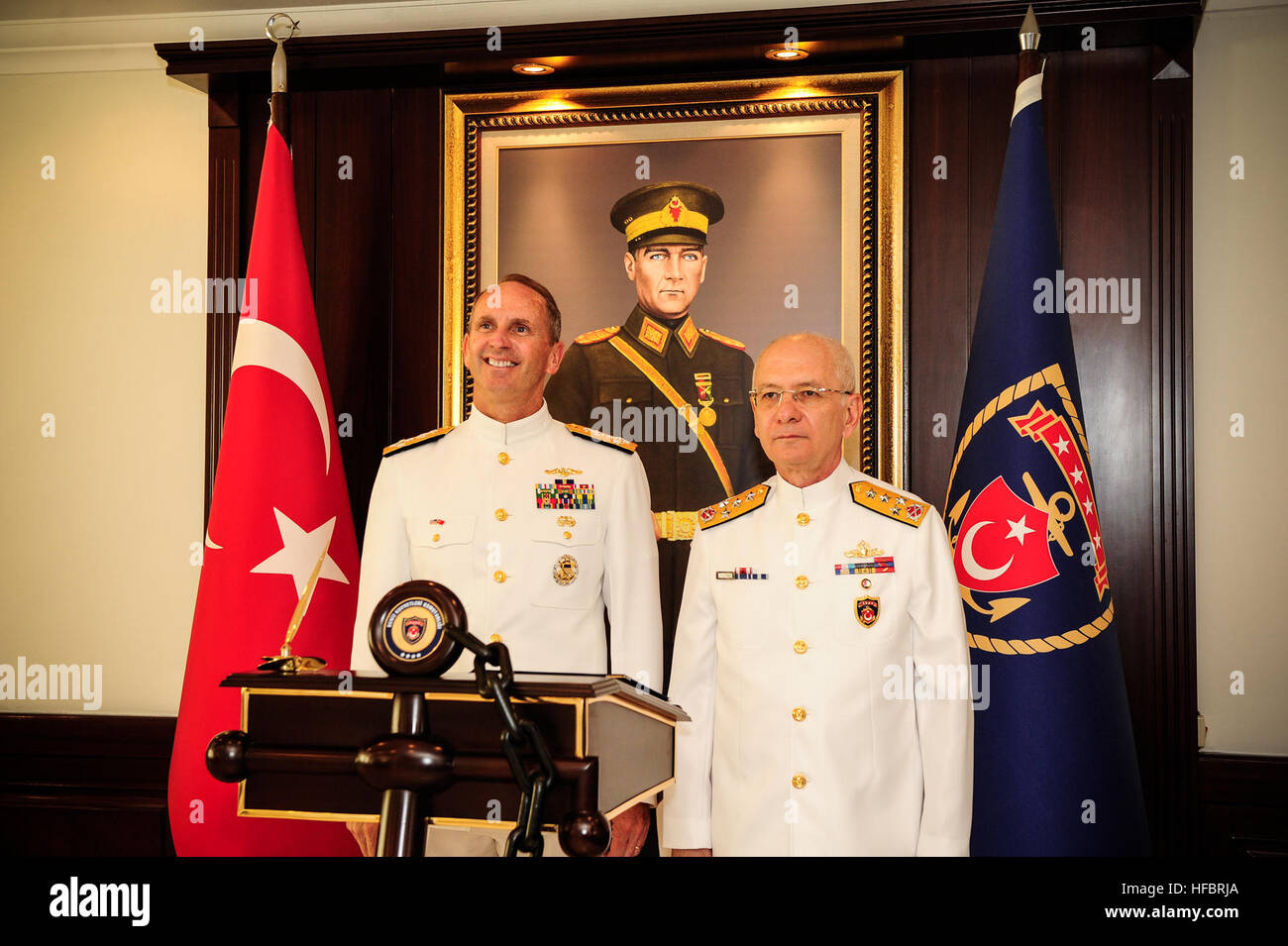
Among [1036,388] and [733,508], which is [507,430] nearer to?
[733,508]

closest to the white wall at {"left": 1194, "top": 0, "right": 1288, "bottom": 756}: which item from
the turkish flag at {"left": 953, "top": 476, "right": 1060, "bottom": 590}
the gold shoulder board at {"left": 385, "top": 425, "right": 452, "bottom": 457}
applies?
the turkish flag at {"left": 953, "top": 476, "right": 1060, "bottom": 590}

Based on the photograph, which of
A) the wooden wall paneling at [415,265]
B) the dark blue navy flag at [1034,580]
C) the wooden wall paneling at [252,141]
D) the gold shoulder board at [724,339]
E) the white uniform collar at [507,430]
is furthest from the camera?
the wooden wall paneling at [252,141]

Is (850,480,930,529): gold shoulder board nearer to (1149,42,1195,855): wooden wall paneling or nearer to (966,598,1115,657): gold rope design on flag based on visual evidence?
(966,598,1115,657): gold rope design on flag

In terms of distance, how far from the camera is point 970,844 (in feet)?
8.05

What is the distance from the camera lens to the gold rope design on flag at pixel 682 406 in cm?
307

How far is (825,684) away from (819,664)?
44 millimetres

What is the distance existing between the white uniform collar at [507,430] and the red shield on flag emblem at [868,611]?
0.89 meters

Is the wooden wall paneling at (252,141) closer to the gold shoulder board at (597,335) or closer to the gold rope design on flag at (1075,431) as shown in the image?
the gold shoulder board at (597,335)

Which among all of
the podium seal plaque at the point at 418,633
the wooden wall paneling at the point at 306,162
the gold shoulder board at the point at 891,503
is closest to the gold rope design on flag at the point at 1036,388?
the gold shoulder board at the point at 891,503

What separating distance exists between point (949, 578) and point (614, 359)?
4.36ft

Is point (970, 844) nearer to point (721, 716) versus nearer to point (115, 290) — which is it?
point (721, 716)

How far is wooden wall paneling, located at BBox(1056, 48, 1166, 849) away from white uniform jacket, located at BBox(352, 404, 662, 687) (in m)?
1.38

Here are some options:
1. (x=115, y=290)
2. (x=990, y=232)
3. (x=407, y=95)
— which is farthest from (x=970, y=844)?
(x=115, y=290)

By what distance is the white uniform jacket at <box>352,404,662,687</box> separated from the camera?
2.43 m
